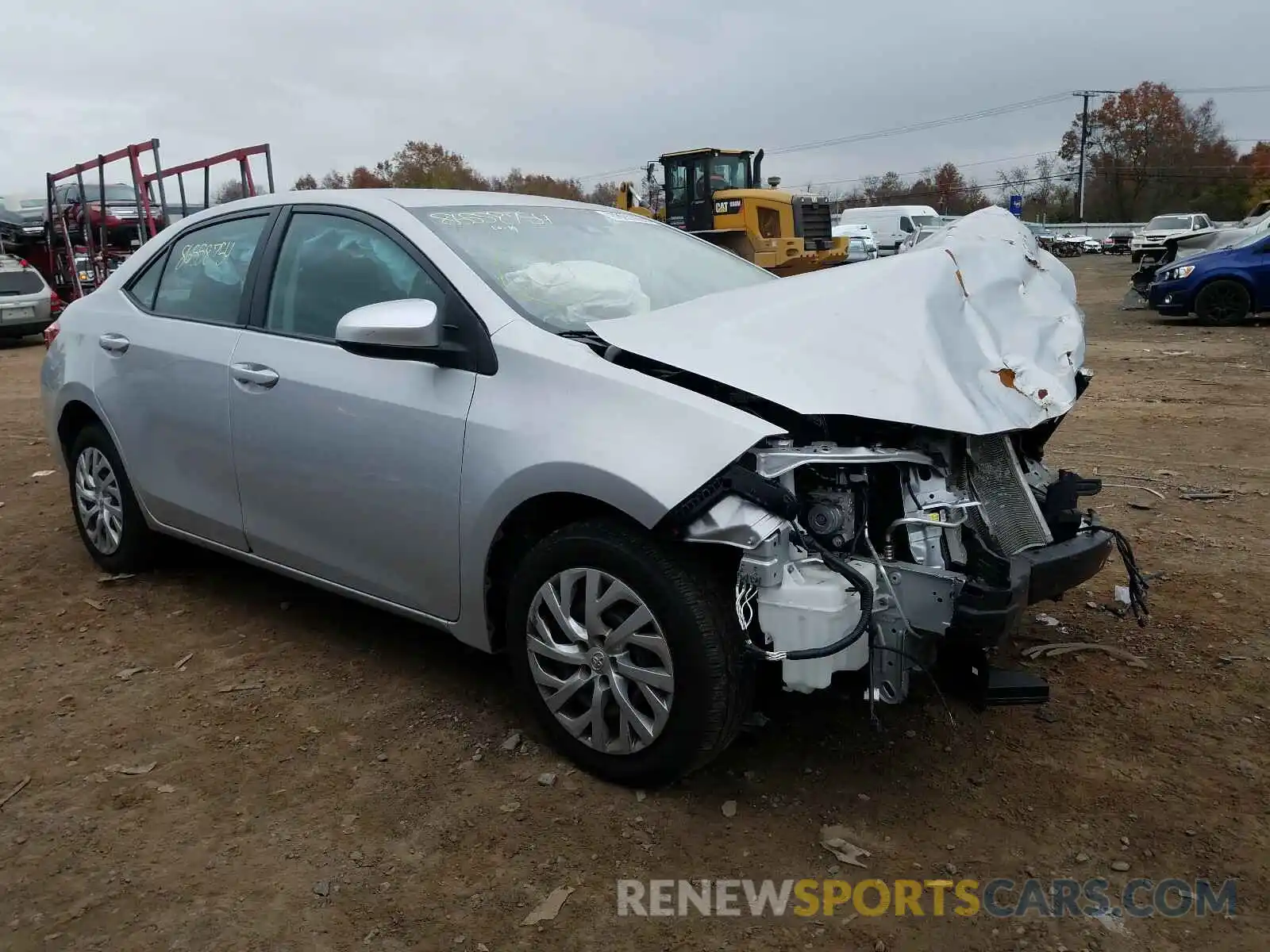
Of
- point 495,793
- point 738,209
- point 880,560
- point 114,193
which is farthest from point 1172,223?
point 495,793

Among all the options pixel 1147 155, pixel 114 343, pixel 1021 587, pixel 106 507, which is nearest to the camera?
pixel 1021 587

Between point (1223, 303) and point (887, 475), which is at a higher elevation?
point (1223, 303)

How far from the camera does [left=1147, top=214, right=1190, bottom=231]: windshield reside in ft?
112

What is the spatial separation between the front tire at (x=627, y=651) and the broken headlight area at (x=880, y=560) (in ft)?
0.37

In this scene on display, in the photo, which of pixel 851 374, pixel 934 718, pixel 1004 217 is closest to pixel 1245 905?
pixel 934 718

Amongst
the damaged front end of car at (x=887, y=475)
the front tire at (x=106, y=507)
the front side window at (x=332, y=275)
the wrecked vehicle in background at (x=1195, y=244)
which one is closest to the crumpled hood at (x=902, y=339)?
the damaged front end of car at (x=887, y=475)

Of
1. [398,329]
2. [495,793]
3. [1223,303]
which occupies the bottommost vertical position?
[495,793]

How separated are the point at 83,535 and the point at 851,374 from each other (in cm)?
388

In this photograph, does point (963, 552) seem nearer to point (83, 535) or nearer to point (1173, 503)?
point (1173, 503)

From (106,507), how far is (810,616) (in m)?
3.56

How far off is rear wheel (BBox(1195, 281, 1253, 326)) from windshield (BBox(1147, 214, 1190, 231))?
860 inches

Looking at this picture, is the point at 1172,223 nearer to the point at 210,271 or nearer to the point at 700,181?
the point at 700,181

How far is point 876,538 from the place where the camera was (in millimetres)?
2807

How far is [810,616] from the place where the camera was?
2537 mm
